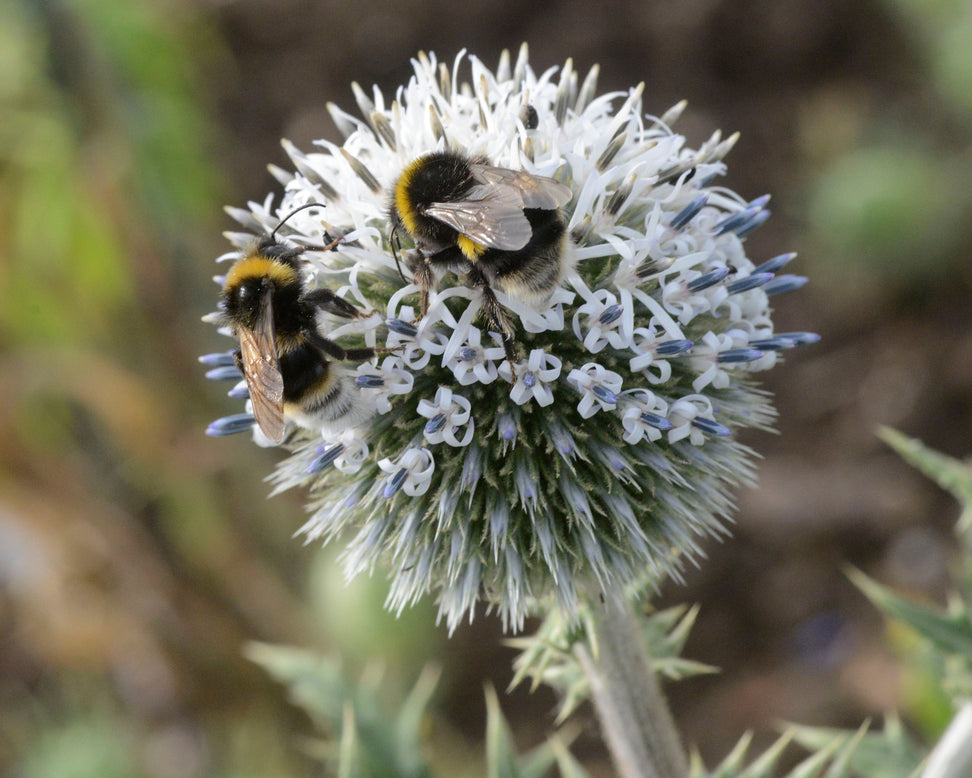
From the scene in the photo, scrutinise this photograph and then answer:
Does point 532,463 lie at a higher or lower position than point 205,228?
lower

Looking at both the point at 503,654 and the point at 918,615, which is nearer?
the point at 918,615

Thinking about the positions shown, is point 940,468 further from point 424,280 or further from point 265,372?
point 265,372

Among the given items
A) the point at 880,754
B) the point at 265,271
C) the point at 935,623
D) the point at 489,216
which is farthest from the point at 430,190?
the point at 880,754

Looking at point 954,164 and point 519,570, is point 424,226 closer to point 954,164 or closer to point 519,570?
point 519,570

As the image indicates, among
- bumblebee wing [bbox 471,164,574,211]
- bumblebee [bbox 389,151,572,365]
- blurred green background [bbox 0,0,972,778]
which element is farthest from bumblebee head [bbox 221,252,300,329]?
blurred green background [bbox 0,0,972,778]

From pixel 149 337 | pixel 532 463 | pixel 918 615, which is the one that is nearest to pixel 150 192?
pixel 149 337

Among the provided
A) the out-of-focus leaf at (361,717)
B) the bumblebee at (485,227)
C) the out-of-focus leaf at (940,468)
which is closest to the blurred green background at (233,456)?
the out-of-focus leaf at (361,717)

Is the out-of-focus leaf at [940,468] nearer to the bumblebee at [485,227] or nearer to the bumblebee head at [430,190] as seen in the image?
the bumblebee at [485,227]
